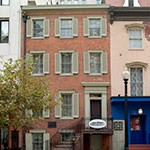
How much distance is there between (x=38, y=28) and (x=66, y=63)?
140 inches

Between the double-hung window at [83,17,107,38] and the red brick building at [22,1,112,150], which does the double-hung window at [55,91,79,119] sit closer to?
the red brick building at [22,1,112,150]

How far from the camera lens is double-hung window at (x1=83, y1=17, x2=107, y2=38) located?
30812 millimetres

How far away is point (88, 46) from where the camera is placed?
101 feet

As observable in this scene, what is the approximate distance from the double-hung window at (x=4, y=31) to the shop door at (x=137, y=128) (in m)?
11.5

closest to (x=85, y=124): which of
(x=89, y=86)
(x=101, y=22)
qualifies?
(x=89, y=86)

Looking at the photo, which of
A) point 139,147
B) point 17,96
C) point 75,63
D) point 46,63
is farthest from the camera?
point 46,63

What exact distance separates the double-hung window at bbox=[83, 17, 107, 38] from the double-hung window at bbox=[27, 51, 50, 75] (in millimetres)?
3588

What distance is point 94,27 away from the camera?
31062 millimetres

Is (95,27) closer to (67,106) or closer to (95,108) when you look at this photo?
(95,108)

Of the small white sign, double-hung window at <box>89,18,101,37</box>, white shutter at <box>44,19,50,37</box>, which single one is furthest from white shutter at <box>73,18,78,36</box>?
the small white sign

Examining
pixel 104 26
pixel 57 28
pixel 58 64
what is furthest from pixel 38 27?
pixel 104 26

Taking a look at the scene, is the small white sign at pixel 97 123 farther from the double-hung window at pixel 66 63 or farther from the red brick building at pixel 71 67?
the double-hung window at pixel 66 63

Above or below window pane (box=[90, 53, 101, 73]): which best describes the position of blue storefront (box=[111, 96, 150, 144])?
below

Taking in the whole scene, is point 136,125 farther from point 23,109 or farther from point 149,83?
point 23,109
